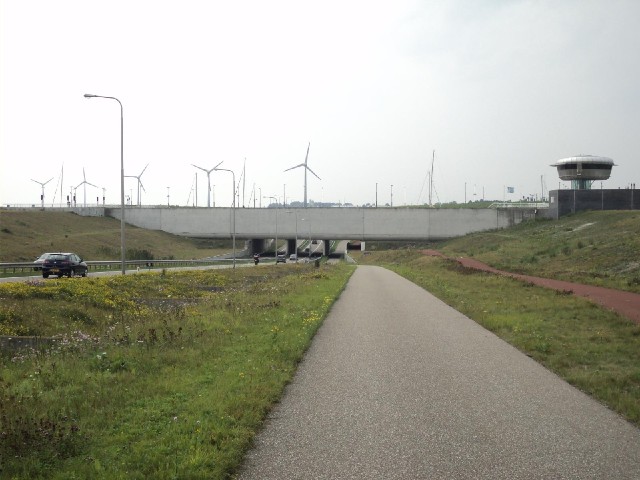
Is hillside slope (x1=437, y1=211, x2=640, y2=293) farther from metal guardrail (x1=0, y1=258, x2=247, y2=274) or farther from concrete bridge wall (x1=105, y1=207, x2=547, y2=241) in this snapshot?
metal guardrail (x1=0, y1=258, x2=247, y2=274)

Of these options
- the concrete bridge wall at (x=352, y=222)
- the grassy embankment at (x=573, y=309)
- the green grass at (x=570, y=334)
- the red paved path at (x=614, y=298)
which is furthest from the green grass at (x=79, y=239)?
the red paved path at (x=614, y=298)

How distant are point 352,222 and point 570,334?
92.7 metres

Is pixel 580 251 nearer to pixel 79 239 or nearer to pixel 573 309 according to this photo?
pixel 573 309

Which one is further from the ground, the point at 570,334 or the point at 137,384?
Result: the point at 137,384

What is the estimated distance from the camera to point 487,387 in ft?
33.8

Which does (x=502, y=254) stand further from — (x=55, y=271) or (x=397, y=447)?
(x=397, y=447)

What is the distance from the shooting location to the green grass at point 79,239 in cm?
6581

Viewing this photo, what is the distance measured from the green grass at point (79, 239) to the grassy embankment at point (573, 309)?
38.9 meters

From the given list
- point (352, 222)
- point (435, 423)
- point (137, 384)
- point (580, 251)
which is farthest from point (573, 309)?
point (352, 222)

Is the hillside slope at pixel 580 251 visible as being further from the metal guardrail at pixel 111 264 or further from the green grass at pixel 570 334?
the metal guardrail at pixel 111 264

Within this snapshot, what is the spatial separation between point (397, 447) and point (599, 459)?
7.16ft

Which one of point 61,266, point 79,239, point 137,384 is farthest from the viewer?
point 79,239

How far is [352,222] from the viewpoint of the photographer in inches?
4286

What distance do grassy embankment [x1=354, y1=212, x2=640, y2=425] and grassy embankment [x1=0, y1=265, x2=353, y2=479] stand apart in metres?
5.25
